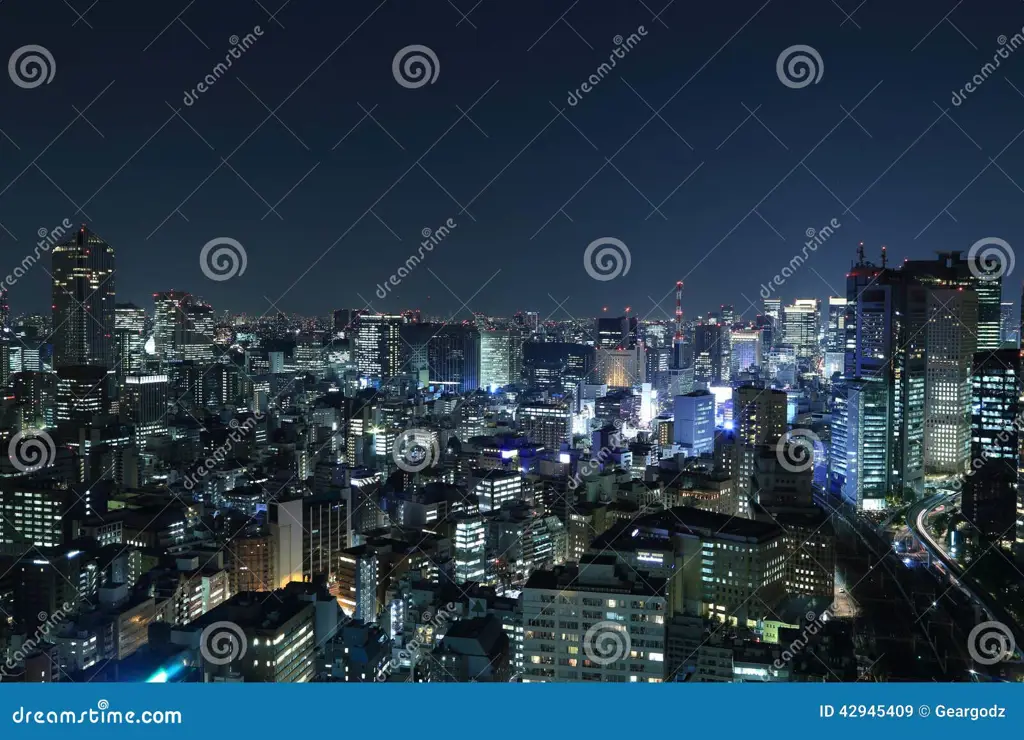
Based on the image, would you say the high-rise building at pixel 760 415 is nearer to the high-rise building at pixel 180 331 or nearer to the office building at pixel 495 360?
the office building at pixel 495 360

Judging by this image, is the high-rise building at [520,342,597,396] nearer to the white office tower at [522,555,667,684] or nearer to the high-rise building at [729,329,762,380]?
the high-rise building at [729,329,762,380]

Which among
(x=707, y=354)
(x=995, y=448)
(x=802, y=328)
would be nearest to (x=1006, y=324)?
(x=995, y=448)

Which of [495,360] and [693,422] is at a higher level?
[495,360]

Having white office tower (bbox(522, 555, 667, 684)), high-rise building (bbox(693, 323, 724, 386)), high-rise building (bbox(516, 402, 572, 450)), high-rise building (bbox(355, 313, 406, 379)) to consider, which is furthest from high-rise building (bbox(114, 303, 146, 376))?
white office tower (bbox(522, 555, 667, 684))

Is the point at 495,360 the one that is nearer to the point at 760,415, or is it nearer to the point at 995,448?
the point at 760,415

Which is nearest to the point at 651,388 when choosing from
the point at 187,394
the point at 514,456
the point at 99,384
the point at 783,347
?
the point at 783,347

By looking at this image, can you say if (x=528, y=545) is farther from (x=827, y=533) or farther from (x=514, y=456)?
(x=514, y=456)
